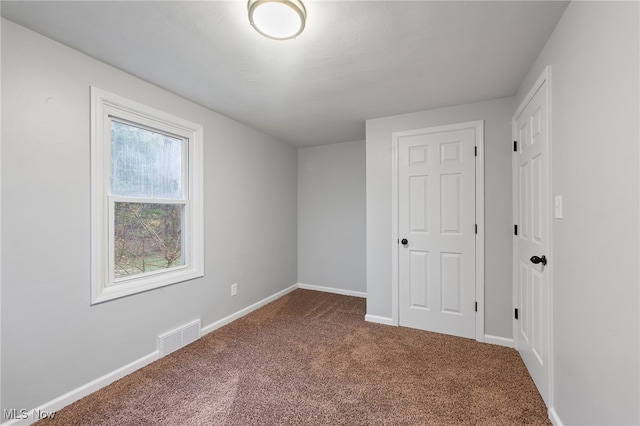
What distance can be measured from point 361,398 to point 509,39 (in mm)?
2456

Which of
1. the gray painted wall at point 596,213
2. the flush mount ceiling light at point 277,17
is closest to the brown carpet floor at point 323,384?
the gray painted wall at point 596,213

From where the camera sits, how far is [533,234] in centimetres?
194

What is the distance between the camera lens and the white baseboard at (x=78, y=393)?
156cm

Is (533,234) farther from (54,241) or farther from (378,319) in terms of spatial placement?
(54,241)

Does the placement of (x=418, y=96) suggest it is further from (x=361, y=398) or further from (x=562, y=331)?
(x=361, y=398)

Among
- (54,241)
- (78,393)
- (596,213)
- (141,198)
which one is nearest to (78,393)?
(78,393)

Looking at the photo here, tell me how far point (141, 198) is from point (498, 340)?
3414 millimetres

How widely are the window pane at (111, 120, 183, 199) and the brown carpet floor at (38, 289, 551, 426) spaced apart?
4.74ft

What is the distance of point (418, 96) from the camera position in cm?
247

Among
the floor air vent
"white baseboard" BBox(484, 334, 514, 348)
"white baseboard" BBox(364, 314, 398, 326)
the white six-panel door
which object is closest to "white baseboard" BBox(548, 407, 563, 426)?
"white baseboard" BBox(484, 334, 514, 348)

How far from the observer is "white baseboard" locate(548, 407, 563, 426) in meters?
1.49

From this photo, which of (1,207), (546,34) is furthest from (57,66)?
(546,34)

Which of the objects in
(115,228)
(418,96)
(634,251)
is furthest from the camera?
(418,96)

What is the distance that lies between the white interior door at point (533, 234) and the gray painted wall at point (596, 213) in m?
0.15
